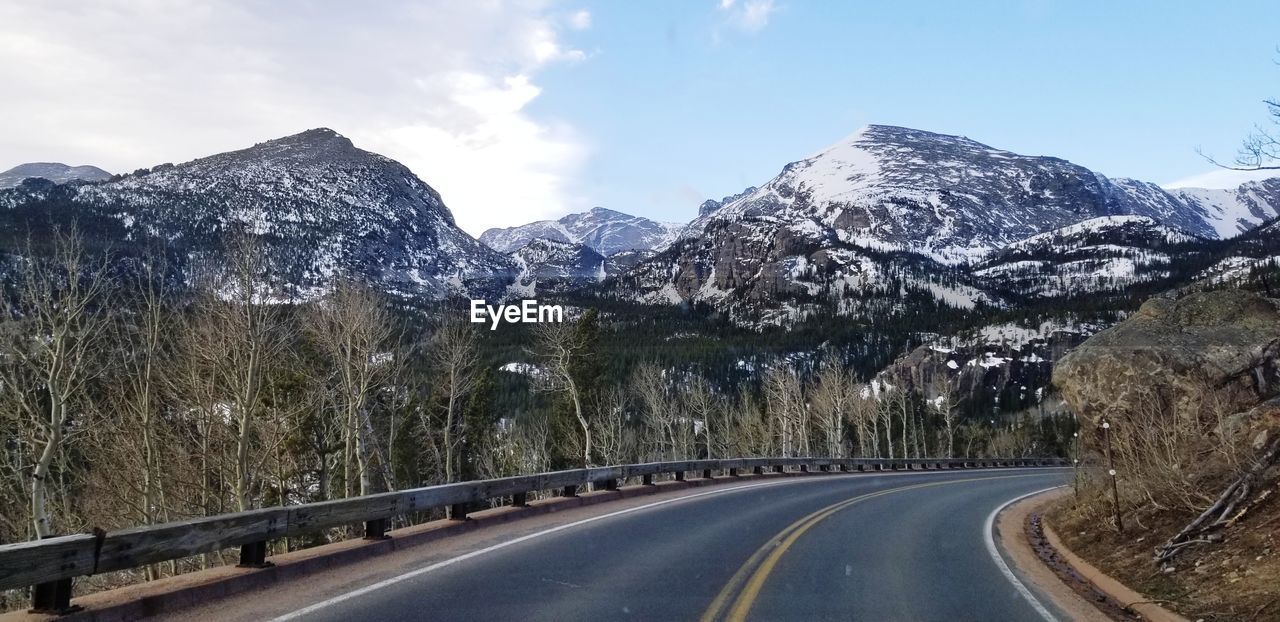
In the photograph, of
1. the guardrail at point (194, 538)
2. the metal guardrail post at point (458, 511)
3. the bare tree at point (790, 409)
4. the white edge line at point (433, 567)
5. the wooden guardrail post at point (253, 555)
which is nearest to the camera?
the guardrail at point (194, 538)

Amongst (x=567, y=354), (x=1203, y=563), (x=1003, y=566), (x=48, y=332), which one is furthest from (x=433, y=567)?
(x=567, y=354)

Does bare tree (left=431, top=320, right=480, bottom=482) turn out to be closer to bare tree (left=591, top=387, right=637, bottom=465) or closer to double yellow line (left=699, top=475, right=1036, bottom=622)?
bare tree (left=591, top=387, right=637, bottom=465)

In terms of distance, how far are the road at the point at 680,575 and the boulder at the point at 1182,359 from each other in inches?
160

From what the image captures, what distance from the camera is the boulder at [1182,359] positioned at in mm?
15414

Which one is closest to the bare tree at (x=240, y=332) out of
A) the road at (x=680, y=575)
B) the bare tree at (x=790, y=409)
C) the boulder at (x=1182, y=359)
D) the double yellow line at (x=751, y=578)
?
the road at (x=680, y=575)

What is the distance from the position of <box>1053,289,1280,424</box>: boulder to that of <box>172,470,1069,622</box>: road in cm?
407

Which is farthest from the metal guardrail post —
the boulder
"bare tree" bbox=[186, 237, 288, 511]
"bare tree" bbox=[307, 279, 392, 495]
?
"bare tree" bbox=[307, 279, 392, 495]

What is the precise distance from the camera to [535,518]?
1518 cm

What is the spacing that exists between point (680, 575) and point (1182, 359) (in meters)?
12.4

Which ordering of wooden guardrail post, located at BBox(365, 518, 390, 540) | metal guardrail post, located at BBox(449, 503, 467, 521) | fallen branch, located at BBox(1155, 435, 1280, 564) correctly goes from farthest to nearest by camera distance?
1. metal guardrail post, located at BBox(449, 503, 467, 521)
2. wooden guardrail post, located at BBox(365, 518, 390, 540)
3. fallen branch, located at BBox(1155, 435, 1280, 564)

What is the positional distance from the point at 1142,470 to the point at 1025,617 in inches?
242

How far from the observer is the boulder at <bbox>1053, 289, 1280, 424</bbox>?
15.4 metres

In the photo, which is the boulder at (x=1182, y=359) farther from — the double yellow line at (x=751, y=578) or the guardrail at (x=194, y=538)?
the guardrail at (x=194, y=538)

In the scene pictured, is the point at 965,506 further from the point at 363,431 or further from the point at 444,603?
the point at 363,431
